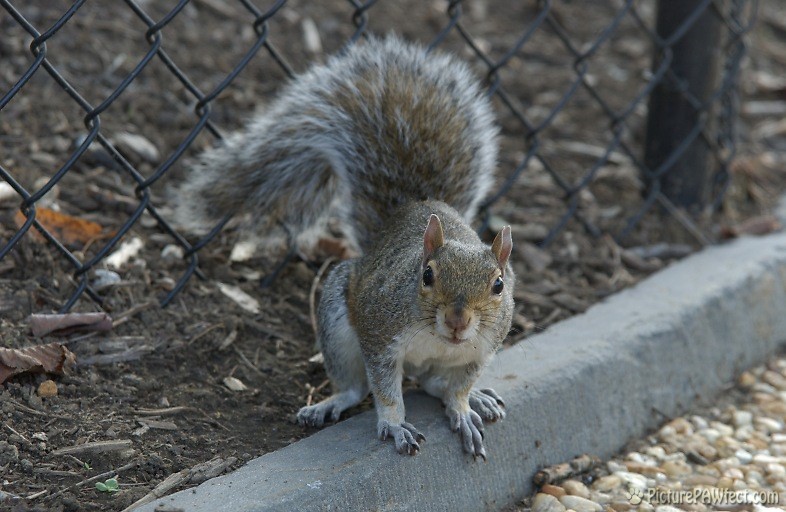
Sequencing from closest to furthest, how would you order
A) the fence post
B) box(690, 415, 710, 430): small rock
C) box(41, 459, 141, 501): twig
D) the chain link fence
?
1. box(41, 459, 141, 501): twig
2. box(690, 415, 710, 430): small rock
3. the chain link fence
4. the fence post

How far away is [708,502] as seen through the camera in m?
2.18

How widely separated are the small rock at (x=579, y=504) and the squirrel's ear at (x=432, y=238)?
0.62m

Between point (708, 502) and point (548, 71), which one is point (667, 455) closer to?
point (708, 502)

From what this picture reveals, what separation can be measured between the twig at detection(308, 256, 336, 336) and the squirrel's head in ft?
2.04

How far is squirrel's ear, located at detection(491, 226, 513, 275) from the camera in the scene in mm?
2002

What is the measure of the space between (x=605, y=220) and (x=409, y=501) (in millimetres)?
1651

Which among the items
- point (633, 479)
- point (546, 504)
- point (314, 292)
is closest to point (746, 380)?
point (633, 479)

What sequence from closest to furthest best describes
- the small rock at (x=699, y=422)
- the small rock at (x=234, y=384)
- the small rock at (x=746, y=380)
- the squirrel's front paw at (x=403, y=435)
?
the squirrel's front paw at (x=403, y=435)
the small rock at (x=234, y=384)
the small rock at (x=699, y=422)
the small rock at (x=746, y=380)

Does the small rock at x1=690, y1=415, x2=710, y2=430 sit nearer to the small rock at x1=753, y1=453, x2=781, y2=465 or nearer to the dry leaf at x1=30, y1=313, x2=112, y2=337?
the small rock at x1=753, y1=453, x2=781, y2=465

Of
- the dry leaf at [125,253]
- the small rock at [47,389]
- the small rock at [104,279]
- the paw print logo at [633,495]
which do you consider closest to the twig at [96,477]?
the small rock at [47,389]

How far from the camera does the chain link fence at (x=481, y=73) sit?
269 cm

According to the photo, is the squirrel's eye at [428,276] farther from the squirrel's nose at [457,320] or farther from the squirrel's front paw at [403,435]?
the squirrel's front paw at [403,435]

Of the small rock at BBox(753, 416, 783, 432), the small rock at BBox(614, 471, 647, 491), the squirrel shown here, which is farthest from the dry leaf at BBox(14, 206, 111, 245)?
the small rock at BBox(753, 416, 783, 432)

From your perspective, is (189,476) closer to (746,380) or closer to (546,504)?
(546,504)
